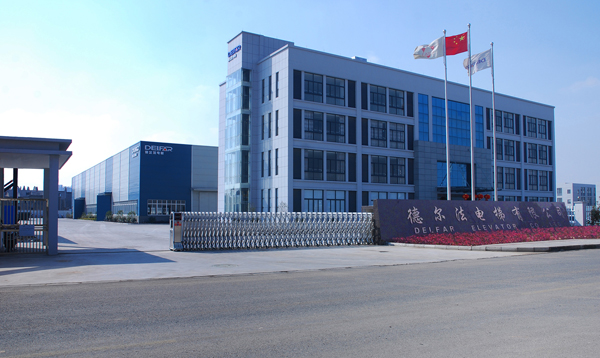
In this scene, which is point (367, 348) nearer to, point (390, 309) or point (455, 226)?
point (390, 309)

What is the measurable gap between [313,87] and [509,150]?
30665mm

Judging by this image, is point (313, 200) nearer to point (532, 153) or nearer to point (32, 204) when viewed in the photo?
point (32, 204)

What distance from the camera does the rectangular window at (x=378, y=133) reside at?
155 feet

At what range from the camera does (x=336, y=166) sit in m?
44.5

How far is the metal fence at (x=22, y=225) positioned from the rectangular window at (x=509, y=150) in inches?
2159

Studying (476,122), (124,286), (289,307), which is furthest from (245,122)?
(289,307)

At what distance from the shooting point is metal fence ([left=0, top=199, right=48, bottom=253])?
1725 cm

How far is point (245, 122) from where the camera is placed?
1806 inches

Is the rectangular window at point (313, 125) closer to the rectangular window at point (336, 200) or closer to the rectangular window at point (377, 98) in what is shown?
the rectangular window at point (336, 200)

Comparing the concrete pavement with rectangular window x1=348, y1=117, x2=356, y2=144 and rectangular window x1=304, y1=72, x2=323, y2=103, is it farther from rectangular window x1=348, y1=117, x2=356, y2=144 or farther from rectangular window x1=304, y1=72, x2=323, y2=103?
rectangular window x1=348, y1=117, x2=356, y2=144

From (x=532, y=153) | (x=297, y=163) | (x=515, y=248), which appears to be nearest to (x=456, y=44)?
(x=297, y=163)

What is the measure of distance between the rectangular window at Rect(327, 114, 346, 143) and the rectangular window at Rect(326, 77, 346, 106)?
142cm

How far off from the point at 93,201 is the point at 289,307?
9922 cm

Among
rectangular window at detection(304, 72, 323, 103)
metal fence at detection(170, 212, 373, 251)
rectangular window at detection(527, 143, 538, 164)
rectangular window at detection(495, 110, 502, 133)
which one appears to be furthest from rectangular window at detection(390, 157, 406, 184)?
metal fence at detection(170, 212, 373, 251)
